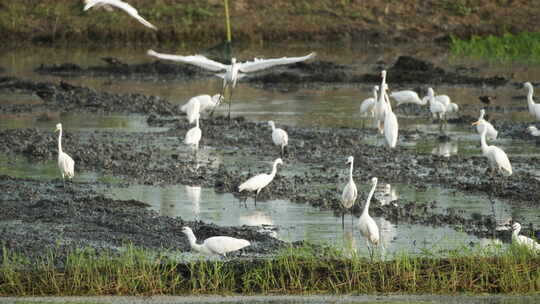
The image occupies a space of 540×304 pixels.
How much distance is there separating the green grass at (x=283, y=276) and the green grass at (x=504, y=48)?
1172 inches

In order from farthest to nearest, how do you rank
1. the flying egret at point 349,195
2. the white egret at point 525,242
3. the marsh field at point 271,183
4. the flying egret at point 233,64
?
the flying egret at point 233,64 < the flying egret at point 349,195 < the white egret at point 525,242 < the marsh field at point 271,183

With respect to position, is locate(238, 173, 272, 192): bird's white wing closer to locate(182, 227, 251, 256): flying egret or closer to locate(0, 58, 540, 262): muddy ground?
locate(0, 58, 540, 262): muddy ground

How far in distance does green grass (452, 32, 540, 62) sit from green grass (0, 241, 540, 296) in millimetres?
29765

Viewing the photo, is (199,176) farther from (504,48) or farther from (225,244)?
(504,48)

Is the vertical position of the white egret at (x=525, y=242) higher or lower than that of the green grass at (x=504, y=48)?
Result: lower

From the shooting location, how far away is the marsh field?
11.0m

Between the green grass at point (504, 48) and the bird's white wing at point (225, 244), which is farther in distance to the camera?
the green grass at point (504, 48)

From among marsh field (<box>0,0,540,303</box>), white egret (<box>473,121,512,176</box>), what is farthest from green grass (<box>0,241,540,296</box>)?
white egret (<box>473,121,512,176</box>)

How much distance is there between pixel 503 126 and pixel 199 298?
15.0m

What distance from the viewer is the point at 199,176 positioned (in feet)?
58.5

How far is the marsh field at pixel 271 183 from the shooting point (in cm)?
1102

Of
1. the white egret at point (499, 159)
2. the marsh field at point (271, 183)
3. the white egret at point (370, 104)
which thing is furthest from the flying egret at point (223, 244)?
the white egret at point (370, 104)

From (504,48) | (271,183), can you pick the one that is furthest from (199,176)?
(504,48)

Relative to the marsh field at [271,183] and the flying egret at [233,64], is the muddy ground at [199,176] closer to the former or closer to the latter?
the marsh field at [271,183]
